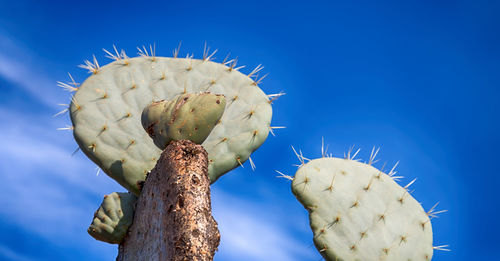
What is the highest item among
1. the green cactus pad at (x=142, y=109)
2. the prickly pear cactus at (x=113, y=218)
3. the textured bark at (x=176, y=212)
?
the green cactus pad at (x=142, y=109)

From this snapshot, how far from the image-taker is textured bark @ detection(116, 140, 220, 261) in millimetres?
1672

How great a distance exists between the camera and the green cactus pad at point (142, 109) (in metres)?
2.61

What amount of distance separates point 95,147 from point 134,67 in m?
0.53

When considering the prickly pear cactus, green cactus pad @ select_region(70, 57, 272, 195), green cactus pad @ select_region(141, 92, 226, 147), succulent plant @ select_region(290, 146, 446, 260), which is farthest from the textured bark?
succulent plant @ select_region(290, 146, 446, 260)

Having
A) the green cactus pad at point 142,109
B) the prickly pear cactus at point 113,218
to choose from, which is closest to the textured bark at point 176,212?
the prickly pear cactus at point 113,218

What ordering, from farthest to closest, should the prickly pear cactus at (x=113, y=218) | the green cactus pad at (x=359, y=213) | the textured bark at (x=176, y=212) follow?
the green cactus pad at (x=359, y=213)
the prickly pear cactus at (x=113, y=218)
the textured bark at (x=176, y=212)

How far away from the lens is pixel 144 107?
2729mm

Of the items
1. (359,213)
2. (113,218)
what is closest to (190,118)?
(113,218)

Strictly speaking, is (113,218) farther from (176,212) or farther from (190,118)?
(176,212)

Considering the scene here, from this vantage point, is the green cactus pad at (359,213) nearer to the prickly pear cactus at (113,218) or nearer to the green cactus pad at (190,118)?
the green cactus pad at (190,118)

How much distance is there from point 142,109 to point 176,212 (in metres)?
1.09

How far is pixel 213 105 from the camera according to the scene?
223 centimetres

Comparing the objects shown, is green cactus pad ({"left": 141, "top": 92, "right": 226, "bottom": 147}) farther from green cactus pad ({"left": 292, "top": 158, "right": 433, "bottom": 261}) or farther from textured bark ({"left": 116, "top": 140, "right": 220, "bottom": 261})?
green cactus pad ({"left": 292, "top": 158, "right": 433, "bottom": 261})

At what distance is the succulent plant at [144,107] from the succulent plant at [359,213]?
453 mm
